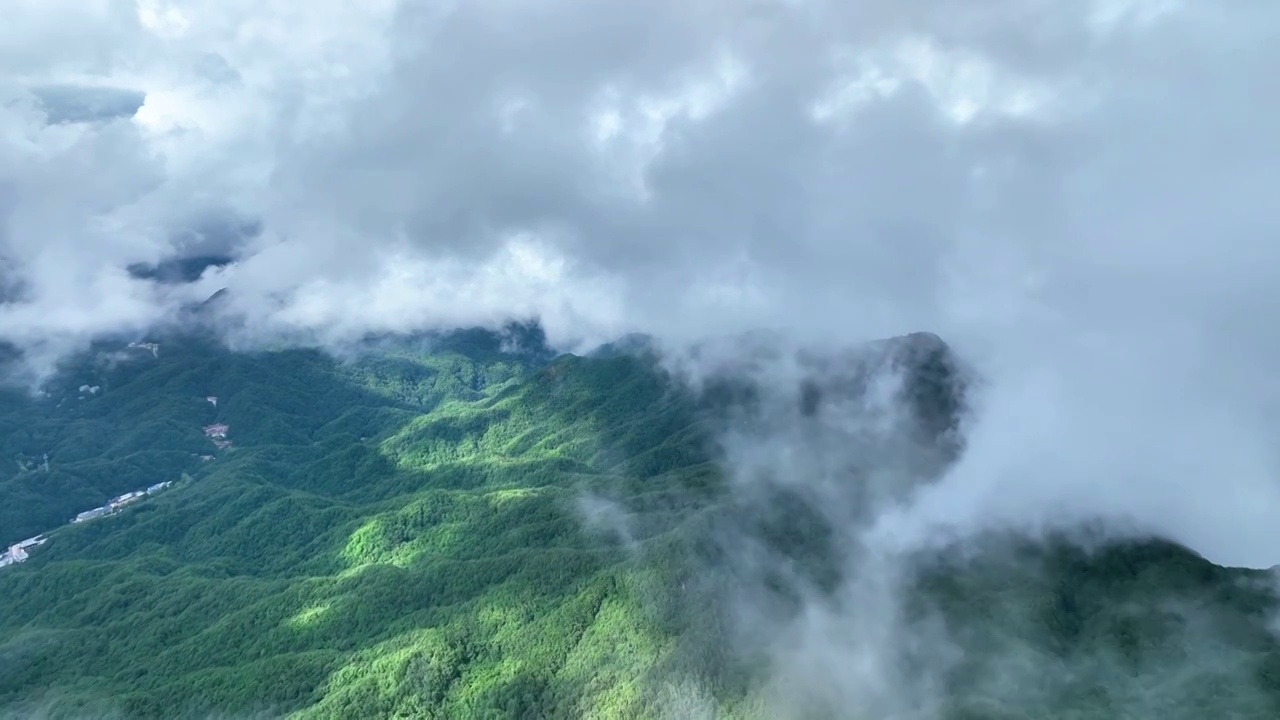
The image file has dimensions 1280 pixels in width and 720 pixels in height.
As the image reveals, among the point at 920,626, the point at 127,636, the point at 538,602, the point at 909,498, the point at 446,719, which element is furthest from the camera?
the point at 909,498

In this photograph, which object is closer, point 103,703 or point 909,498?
point 103,703

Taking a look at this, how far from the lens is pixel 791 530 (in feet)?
582

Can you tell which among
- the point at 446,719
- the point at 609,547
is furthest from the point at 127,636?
the point at 609,547

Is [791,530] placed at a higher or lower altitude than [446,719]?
higher

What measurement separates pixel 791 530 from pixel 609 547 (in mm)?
37622

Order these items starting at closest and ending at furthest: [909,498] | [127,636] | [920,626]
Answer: [920,626]
[127,636]
[909,498]

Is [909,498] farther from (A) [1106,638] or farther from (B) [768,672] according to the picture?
(B) [768,672]

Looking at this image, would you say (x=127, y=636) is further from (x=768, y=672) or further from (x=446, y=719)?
(x=768, y=672)

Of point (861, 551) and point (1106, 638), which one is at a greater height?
point (861, 551)

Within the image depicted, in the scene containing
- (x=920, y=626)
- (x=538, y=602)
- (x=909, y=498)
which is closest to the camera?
(x=920, y=626)

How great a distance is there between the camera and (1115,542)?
158 meters

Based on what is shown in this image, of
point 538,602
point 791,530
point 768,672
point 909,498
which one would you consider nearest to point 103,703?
point 538,602

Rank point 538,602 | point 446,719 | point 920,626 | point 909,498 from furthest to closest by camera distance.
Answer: point 909,498, point 538,602, point 920,626, point 446,719

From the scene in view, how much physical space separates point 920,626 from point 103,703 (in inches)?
5354
